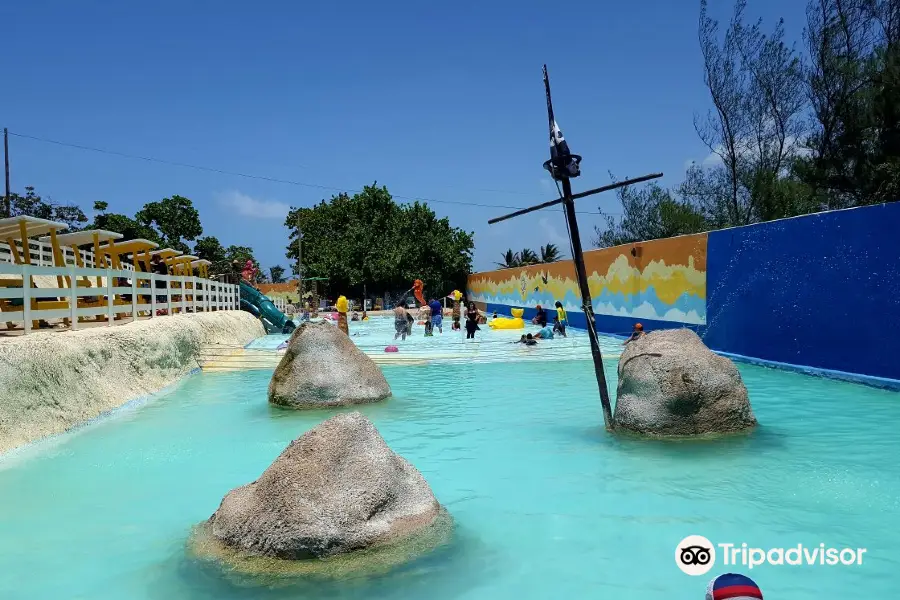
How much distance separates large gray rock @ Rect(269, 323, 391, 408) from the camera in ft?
32.4

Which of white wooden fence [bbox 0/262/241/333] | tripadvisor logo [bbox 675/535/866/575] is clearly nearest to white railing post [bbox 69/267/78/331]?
white wooden fence [bbox 0/262/241/333]

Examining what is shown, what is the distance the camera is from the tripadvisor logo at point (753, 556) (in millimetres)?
4383

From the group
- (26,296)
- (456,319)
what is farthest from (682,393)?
(456,319)

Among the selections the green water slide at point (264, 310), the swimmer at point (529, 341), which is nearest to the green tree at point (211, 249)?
the green water slide at point (264, 310)

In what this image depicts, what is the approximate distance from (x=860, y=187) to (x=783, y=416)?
1795 centimetres

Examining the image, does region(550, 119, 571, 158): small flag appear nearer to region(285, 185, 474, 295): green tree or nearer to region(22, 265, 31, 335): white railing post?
region(22, 265, 31, 335): white railing post

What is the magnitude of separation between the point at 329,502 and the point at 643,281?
16.2 meters

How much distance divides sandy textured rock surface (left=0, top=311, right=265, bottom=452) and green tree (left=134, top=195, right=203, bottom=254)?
30071 millimetres

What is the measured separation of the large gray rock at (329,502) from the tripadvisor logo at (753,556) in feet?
5.55

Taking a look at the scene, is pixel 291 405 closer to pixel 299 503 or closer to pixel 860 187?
pixel 299 503

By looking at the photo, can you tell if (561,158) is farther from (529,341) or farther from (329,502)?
(529,341)

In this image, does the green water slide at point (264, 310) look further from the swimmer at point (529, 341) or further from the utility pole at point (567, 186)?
the utility pole at point (567, 186)

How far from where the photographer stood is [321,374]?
9.97m

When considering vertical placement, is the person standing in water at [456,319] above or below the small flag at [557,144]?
below
